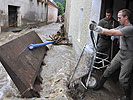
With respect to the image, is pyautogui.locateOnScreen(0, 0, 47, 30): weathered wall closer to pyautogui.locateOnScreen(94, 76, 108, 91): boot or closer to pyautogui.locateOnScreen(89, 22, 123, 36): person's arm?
pyautogui.locateOnScreen(94, 76, 108, 91): boot

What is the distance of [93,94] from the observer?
11.8 feet

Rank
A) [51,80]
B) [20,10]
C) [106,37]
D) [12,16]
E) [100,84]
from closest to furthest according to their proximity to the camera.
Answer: [100,84] < [51,80] < [106,37] < [12,16] < [20,10]

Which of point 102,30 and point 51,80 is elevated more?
point 102,30

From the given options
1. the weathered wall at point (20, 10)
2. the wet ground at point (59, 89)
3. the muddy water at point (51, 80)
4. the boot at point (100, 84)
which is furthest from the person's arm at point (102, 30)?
the weathered wall at point (20, 10)

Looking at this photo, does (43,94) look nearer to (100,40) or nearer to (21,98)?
(21,98)

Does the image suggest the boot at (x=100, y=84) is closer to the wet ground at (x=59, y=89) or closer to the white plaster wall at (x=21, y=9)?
the wet ground at (x=59, y=89)

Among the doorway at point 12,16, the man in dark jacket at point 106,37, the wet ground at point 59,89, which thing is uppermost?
the doorway at point 12,16

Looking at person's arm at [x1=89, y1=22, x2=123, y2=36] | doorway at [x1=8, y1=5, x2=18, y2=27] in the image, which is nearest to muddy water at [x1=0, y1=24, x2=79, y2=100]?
person's arm at [x1=89, y1=22, x2=123, y2=36]

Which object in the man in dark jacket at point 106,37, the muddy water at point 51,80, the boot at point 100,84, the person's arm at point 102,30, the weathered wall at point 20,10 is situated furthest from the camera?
the weathered wall at point 20,10

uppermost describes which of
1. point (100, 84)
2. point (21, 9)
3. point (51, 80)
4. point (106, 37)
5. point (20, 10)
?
point (21, 9)

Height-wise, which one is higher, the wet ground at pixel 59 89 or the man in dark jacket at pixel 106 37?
the man in dark jacket at pixel 106 37

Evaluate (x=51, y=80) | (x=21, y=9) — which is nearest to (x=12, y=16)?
(x=21, y=9)

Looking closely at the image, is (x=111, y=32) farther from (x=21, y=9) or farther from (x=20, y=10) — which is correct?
(x=21, y=9)

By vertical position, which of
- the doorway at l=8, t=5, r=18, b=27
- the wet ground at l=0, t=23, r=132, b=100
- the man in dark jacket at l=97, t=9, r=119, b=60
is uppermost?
the doorway at l=8, t=5, r=18, b=27
